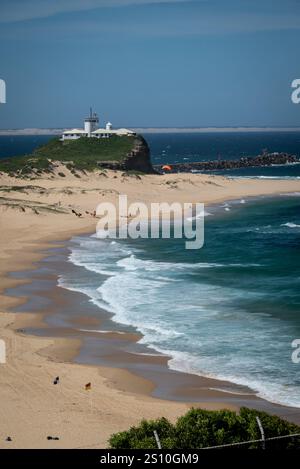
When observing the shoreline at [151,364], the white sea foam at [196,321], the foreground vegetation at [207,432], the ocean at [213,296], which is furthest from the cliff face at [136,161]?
the foreground vegetation at [207,432]

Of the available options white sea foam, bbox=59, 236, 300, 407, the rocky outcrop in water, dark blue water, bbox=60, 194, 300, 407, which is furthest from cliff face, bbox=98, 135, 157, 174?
white sea foam, bbox=59, 236, 300, 407

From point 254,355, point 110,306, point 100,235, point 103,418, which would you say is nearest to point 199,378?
point 254,355

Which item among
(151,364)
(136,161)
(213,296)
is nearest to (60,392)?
(151,364)

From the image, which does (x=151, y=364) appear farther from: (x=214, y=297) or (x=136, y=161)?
(x=136, y=161)

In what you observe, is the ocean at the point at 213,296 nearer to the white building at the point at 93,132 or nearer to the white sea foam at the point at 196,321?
the white sea foam at the point at 196,321

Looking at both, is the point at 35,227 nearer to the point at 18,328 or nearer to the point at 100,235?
the point at 100,235

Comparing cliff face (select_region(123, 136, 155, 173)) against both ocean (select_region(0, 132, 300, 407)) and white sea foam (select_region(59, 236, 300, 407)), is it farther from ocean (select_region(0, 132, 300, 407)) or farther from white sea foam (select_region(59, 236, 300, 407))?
white sea foam (select_region(59, 236, 300, 407))

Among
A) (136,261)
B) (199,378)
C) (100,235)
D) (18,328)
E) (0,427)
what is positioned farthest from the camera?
(100,235)
